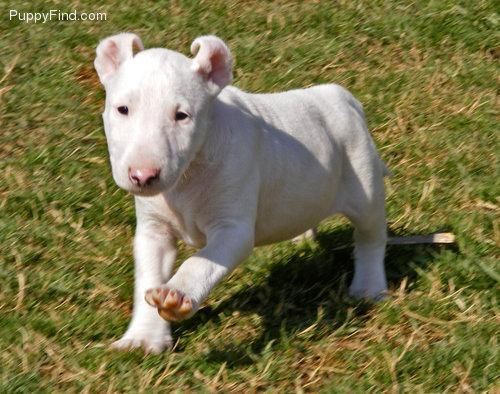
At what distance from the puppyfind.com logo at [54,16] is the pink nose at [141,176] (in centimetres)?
431

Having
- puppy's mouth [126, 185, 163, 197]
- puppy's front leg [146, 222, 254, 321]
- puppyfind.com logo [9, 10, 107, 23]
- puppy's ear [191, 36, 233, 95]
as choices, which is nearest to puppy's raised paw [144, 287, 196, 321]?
puppy's front leg [146, 222, 254, 321]

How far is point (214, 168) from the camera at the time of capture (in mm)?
5184

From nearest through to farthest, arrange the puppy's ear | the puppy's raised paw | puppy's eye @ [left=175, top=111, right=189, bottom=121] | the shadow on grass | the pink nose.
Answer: the pink nose
the puppy's raised paw
puppy's eye @ [left=175, top=111, right=189, bottom=121]
the puppy's ear
the shadow on grass

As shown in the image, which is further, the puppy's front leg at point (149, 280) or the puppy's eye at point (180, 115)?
the puppy's front leg at point (149, 280)

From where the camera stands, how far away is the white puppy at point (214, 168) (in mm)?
4742

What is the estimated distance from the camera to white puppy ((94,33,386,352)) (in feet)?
15.6

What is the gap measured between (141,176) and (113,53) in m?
0.79

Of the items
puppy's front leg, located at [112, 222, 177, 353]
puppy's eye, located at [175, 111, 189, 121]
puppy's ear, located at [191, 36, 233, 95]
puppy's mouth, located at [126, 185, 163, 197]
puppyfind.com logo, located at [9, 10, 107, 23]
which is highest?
puppy's ear, located at [191, 36, 233, 95]

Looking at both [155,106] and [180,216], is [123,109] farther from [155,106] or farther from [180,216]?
[180,216]

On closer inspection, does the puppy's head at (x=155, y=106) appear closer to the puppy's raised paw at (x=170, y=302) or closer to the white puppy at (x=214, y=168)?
the white puppy at (x=214, y=168)

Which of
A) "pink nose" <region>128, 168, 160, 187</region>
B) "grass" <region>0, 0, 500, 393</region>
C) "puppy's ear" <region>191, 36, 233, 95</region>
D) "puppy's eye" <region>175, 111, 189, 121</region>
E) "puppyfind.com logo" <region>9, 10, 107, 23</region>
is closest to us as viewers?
"pink nose" <region>128, 168, 160, 187</region>

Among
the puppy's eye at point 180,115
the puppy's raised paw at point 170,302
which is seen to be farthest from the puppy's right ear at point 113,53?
the puppy's raised paw at point 170,302

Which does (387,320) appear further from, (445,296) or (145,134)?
(145,134)

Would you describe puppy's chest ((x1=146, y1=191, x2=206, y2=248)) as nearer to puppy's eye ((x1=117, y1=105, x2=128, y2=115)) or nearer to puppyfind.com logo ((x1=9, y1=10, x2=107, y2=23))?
puppy's eye ((x1=117, y1=105, x2=128, y2=115))
